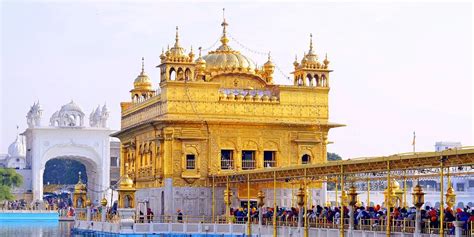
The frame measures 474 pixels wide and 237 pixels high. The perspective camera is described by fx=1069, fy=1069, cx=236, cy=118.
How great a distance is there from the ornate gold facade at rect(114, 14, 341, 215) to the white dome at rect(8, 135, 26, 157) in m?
49.1

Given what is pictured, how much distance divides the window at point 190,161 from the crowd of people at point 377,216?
545cm

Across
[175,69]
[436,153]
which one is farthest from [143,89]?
[436,153]

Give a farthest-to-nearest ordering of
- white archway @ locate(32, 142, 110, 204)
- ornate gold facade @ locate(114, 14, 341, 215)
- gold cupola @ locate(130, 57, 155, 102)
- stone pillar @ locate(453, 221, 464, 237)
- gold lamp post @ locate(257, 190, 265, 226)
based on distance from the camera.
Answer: white archway @ locate(32, 142, 110, 204) → gold cupola @ locate(130, 57, 155, 102) → ornate gold facade @ locate(114, 14, 341, 215) → gold lamp post @ locate(257, 190, 265, 226) → stone pillar @ locate(453, 221, 464, 237)

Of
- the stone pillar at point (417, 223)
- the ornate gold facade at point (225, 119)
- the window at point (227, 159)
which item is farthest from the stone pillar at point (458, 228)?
the window at point (227, 159)

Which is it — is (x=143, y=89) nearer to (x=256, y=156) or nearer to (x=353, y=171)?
(x=256, y=156)

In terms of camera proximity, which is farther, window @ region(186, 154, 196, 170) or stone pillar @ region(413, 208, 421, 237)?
window @ region(186, 154, 196, 170)

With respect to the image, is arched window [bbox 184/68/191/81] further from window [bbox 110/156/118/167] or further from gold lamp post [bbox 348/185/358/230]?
window [bbox 110/156/118/167]

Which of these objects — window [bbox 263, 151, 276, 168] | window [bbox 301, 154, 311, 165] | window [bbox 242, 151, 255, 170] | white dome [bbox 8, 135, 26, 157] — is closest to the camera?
window [bbox 242, 151, 255, 170]

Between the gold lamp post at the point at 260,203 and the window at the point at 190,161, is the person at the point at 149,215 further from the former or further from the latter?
the gold lamp post at the point at 260,203

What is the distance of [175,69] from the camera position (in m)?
43.0

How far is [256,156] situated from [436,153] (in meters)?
18.8

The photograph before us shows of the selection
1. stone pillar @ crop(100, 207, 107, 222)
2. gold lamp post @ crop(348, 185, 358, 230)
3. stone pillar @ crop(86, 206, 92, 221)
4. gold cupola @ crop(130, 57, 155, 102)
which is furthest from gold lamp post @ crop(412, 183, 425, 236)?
gold cupola @ crop(130, 57, 155, 102)

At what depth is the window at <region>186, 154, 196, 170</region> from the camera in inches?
1682

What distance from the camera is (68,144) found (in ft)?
256
